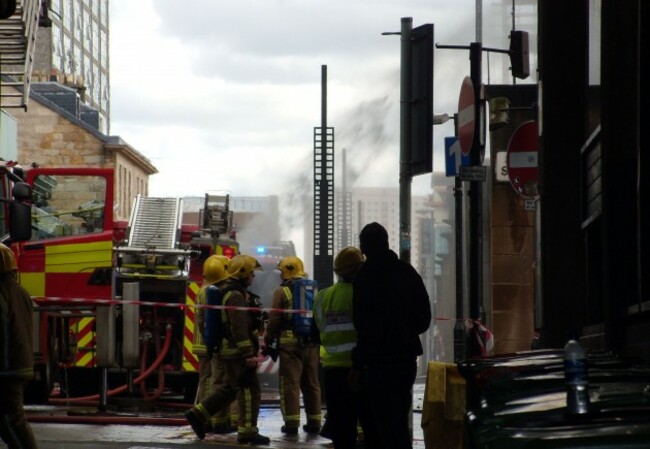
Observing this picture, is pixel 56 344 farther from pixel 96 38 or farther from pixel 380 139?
pixel 96 38

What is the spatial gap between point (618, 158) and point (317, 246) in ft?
48.6

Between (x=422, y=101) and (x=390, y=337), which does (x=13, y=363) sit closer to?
(x=390, y=337)

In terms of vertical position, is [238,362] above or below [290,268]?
below

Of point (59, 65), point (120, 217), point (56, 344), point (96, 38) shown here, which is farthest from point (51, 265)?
point (96, 38)

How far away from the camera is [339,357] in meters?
11.4

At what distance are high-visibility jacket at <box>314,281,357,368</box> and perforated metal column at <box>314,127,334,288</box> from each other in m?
12.9

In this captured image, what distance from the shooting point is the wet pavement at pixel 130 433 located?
13.7m

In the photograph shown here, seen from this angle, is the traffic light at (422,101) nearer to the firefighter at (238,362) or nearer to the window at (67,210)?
the firefighter at (238,362)

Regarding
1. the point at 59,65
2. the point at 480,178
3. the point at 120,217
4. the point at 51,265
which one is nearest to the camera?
the point at 480,178

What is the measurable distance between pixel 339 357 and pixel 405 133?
73.1 inches

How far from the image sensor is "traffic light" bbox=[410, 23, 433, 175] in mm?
11695

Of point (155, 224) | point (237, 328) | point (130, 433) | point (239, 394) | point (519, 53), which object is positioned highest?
point (519, 53)

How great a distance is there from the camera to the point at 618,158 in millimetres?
10633

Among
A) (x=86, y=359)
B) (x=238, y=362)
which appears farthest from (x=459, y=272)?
(x=238, y=362)
